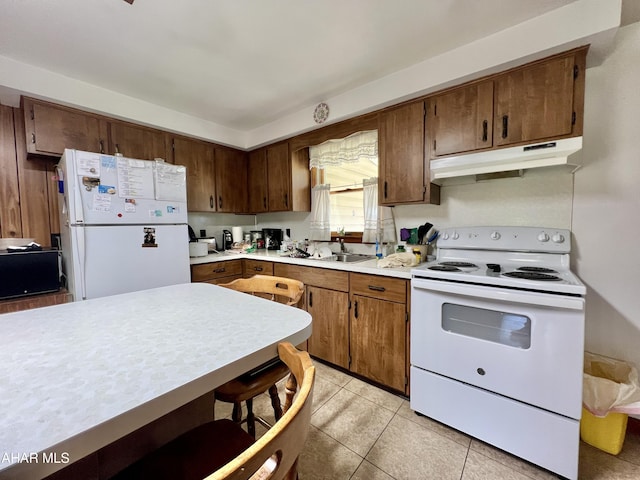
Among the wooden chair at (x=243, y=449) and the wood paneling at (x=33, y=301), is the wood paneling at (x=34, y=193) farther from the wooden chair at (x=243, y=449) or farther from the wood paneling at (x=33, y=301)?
the wooden chair at (x=243, y=449)

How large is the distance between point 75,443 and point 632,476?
2.25m

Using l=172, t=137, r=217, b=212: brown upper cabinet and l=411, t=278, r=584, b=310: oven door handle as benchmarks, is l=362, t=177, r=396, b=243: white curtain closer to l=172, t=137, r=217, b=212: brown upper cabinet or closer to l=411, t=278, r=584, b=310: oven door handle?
l=411, t=278, r=584, b=310: oven door handle

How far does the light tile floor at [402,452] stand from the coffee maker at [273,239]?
1821mm

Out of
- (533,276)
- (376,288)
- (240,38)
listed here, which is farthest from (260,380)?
(240,38)

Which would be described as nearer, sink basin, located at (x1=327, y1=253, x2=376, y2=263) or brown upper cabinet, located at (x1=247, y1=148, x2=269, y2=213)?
sink basin, located at (x1=327, y1=253, x2=376, y2=263)

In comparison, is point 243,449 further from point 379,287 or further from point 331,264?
point 331,264

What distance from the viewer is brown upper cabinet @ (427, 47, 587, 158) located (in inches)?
59.7

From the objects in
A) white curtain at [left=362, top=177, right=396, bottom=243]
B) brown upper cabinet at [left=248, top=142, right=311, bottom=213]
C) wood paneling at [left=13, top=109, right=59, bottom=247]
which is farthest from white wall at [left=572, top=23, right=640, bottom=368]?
wood paneling at [left=13, top=109, right=59, bottom=247]

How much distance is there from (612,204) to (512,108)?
838 mm

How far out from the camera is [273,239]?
3.35 m

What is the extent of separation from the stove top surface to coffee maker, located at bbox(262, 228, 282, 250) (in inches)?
75.1

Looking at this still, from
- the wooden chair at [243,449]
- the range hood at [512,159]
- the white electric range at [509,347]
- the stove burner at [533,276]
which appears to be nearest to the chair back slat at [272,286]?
the wooden chair at [243,449]

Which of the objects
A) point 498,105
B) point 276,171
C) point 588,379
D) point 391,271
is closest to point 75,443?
point 391,271

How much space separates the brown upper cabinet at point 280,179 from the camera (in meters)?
2.93
